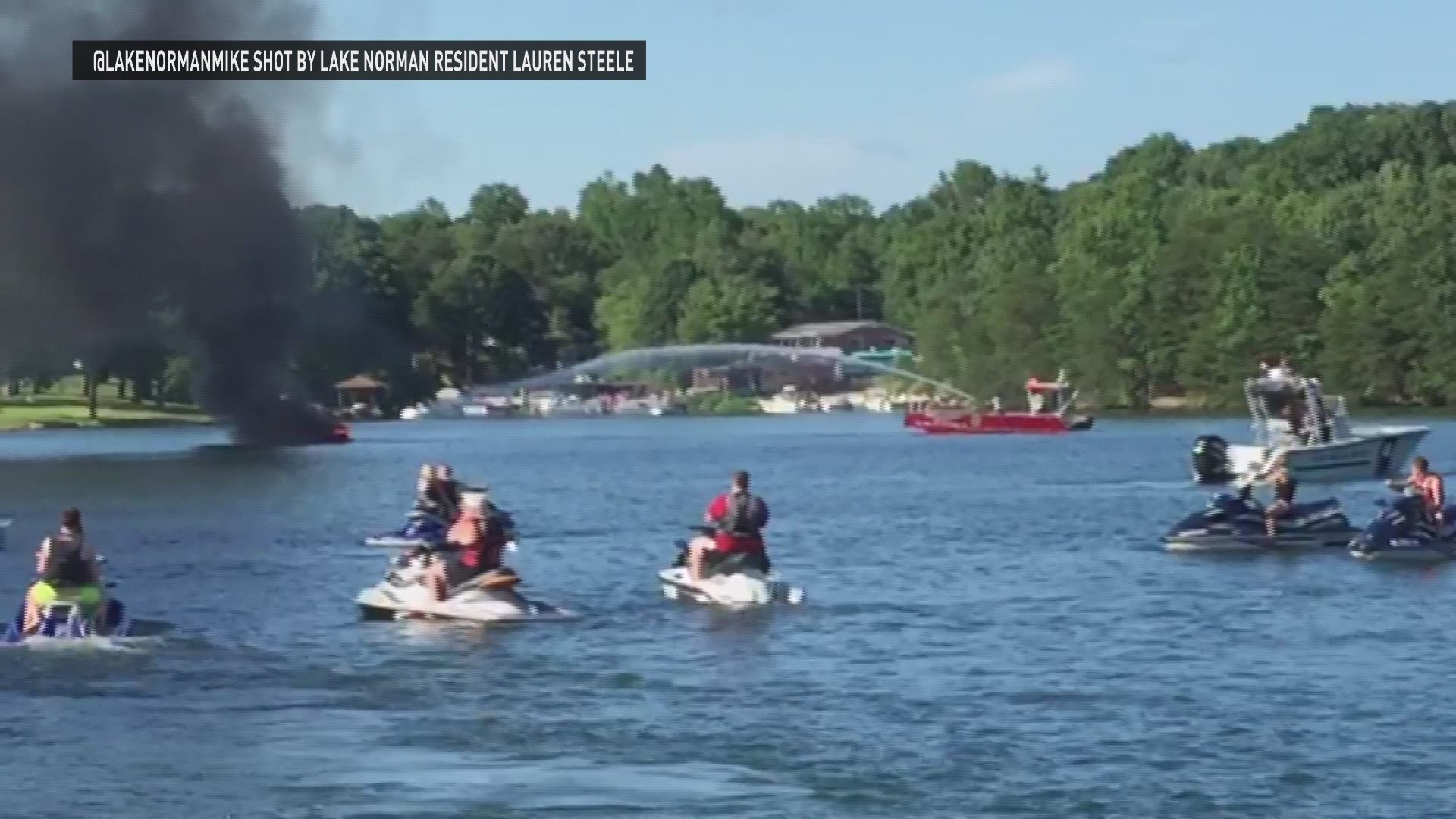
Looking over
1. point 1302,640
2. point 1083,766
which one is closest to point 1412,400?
point 1302,640

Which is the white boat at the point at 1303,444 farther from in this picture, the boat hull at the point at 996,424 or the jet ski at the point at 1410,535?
the boat hull at the point at 996,424

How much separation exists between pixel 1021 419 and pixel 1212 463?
63.6m

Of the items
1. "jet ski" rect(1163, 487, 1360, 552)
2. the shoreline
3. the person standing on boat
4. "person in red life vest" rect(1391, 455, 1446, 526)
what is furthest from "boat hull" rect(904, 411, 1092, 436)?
"person in red life vest" rect(1391, 455, 1446, 526)

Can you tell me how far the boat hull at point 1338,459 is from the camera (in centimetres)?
7762

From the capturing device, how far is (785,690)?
33.5 metres

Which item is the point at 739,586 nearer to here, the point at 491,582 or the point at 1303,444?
the point at 491,582

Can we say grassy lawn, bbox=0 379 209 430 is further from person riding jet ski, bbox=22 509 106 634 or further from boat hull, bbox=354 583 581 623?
person riding jet ski, bbox=22 509 106 634

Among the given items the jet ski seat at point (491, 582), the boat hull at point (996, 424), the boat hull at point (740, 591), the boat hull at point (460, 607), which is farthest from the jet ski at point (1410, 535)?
the boat hull at point (996, 424)

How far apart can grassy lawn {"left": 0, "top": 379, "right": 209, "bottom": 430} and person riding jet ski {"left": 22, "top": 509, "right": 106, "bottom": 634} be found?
126 meters

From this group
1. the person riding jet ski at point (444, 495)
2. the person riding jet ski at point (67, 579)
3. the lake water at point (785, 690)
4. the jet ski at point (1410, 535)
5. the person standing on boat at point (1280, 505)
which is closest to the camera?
the lake water at point (785, 690)

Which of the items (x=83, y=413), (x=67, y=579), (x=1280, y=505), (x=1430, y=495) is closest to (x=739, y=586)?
(x=67, y=579)

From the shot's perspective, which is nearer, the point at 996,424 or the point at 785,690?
the point at 785,690

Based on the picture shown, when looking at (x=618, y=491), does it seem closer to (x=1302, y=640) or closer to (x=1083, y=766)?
(x=1302, y=640)

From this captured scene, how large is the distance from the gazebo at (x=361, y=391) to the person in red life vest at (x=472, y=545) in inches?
5653
